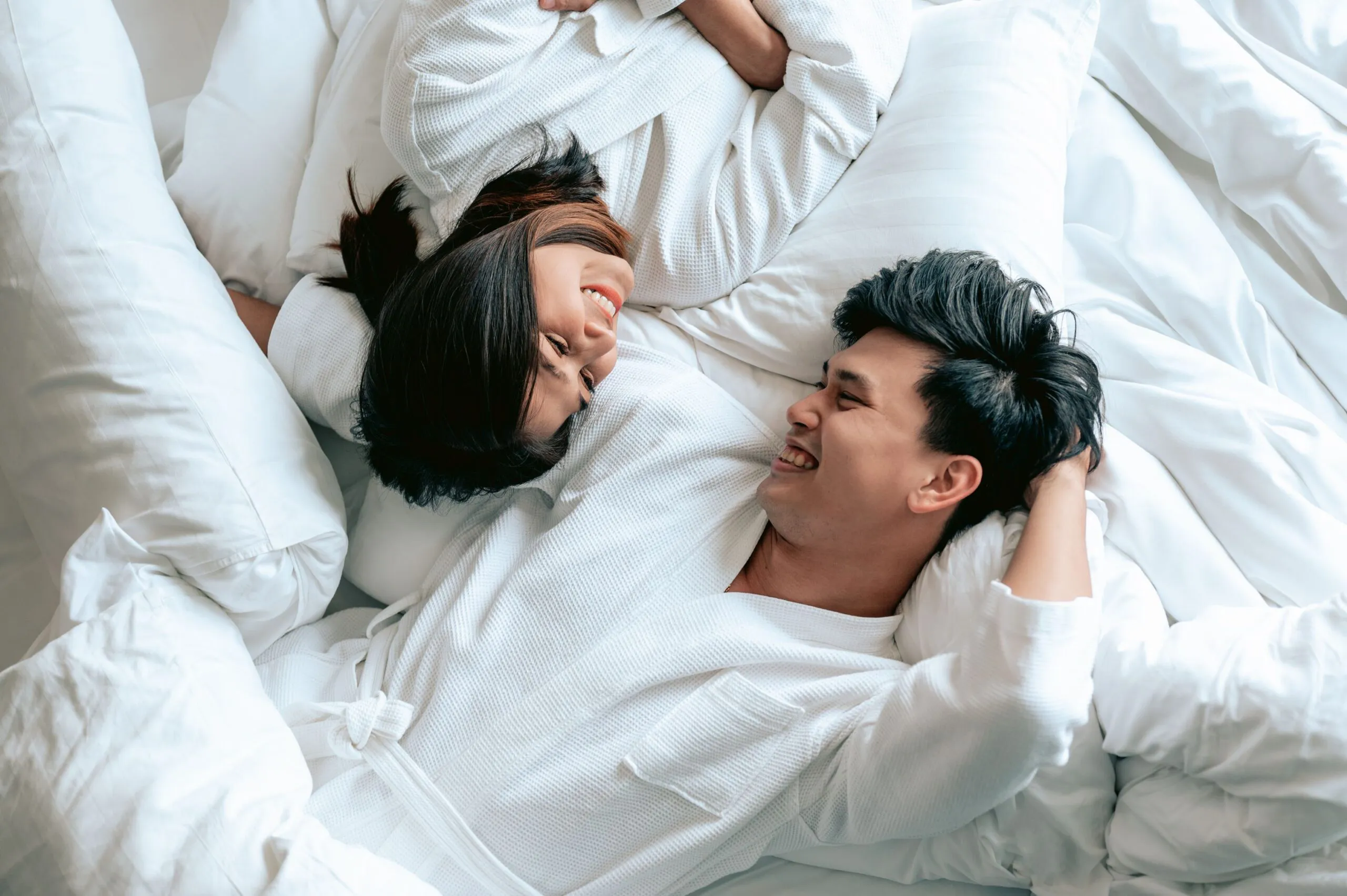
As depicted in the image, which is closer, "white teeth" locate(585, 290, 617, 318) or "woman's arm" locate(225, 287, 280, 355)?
"white teeth" locate(585, 290, 617, 318)

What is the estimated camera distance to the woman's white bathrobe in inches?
55.8

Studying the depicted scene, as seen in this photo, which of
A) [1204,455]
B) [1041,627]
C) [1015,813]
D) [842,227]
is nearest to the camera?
[1041,627]

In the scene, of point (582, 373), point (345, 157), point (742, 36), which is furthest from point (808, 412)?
point (345, 157)

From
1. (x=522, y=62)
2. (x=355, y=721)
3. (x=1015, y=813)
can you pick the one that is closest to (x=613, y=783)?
(x=355, y=721)

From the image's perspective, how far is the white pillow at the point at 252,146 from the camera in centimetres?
155

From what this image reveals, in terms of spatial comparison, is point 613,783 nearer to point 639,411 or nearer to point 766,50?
point 639,411

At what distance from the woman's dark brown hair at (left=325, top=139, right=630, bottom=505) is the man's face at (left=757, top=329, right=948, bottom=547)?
357 millimetres

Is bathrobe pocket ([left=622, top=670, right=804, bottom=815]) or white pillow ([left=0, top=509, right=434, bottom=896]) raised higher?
white pillow ([left=0, top=509, right=434, bottom=896])

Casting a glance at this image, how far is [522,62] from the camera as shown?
141cm

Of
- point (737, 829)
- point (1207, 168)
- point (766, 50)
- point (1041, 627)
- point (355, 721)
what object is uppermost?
point (766, 50)

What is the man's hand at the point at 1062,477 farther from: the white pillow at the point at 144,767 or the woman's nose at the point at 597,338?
the white pillow at the point at 144,767

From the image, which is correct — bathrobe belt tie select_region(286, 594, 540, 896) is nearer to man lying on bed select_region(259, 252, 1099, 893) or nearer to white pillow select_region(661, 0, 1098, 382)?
man lying on bed select_region(259, 252, 1099, 893)

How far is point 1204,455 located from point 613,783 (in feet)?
3.02

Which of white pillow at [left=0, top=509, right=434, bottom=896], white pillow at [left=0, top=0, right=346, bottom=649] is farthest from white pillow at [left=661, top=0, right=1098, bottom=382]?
white pillow at [left=0, top=509, right=434, bottom=896]
